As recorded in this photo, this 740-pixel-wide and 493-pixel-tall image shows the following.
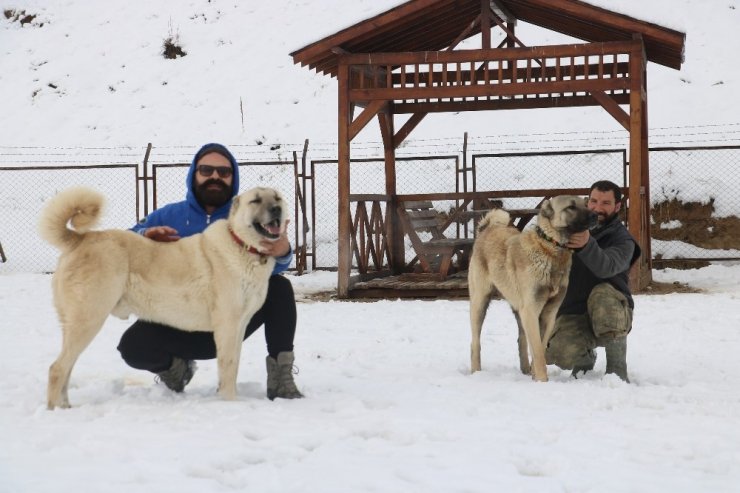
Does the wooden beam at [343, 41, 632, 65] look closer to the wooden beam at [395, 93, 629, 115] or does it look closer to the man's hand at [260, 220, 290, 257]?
the wooden beam at [395, 93, 629, 115]

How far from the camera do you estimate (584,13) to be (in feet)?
32.1

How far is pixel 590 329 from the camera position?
5312 mm

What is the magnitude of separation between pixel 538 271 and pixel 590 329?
56 cm

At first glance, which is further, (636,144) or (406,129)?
(406,129)

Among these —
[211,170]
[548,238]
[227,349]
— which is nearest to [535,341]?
Answer: [548,238]

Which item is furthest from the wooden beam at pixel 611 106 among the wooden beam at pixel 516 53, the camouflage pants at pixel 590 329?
the camouflage pants at pixel 590 329

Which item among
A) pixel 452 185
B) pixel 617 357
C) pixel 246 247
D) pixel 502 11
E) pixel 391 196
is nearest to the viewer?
pixel 246 247

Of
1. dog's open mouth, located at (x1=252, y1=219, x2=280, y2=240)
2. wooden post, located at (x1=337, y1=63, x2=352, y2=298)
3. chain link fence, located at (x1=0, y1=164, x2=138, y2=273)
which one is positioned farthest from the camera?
chain link fence, located at (x1=0, y1=164, x2=138, y2=273)

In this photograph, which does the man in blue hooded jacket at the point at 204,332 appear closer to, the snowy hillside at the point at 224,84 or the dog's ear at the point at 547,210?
the dog's ear at the point at 547,210

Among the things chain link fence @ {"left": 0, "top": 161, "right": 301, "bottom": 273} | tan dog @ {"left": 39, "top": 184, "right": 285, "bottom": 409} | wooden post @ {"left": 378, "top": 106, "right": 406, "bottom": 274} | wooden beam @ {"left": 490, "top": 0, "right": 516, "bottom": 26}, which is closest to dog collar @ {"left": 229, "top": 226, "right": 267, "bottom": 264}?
tan dog @ {"left": 39, "top": 184, "right": 285, "bottom": 409}

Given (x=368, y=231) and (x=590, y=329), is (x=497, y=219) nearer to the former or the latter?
(x=590, y=329)

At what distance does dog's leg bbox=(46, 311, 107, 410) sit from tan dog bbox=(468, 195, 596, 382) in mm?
2592

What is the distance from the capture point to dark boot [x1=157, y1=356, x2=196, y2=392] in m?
4.62

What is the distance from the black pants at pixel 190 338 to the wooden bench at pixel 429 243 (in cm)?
599
